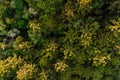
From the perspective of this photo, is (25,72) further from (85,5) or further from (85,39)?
(85,5)

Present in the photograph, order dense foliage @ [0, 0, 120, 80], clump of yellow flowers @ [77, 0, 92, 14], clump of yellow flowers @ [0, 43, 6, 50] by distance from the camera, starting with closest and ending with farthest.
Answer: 1. clump of yellow flowers @ [77, 0, 92, 14]
2. dense foliage @ [0, 0, 120, 80]
3. clump of yellow flowers @ [0, 43, 6, 50]

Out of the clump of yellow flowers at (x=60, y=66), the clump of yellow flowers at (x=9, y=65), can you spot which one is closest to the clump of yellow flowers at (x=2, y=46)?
the clump of yellow flowers at (x=9, y=65)

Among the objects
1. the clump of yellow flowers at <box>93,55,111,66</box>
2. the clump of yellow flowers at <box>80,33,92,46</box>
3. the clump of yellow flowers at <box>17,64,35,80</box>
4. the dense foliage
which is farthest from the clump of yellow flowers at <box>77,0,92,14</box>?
the clump of yellow flowers at <box>17,64,35,80</box>

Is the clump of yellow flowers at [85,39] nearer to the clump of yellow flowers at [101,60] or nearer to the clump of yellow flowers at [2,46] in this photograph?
the clump of yellow flowers at [101,60]

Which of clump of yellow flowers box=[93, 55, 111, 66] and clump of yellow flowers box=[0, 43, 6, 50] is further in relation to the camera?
clump of yellow flowers box=[0, 43, 6, 50]

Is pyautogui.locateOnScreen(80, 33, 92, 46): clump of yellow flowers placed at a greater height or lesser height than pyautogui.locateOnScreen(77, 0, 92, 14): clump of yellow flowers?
lesser

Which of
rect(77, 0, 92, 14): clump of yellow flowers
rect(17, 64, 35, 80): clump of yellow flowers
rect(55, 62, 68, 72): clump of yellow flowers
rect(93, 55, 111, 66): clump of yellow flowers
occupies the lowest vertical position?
rect(17, 64, 35, 80): clump of yellow flowers

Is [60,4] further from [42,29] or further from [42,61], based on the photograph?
[42,61]

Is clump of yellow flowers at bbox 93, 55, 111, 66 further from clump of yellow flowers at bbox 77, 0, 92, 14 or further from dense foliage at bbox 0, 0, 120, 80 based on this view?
clump of yellow flowers at bbox 77, 0, 92, 14

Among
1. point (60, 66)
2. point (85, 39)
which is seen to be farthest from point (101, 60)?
point (60, 66)
